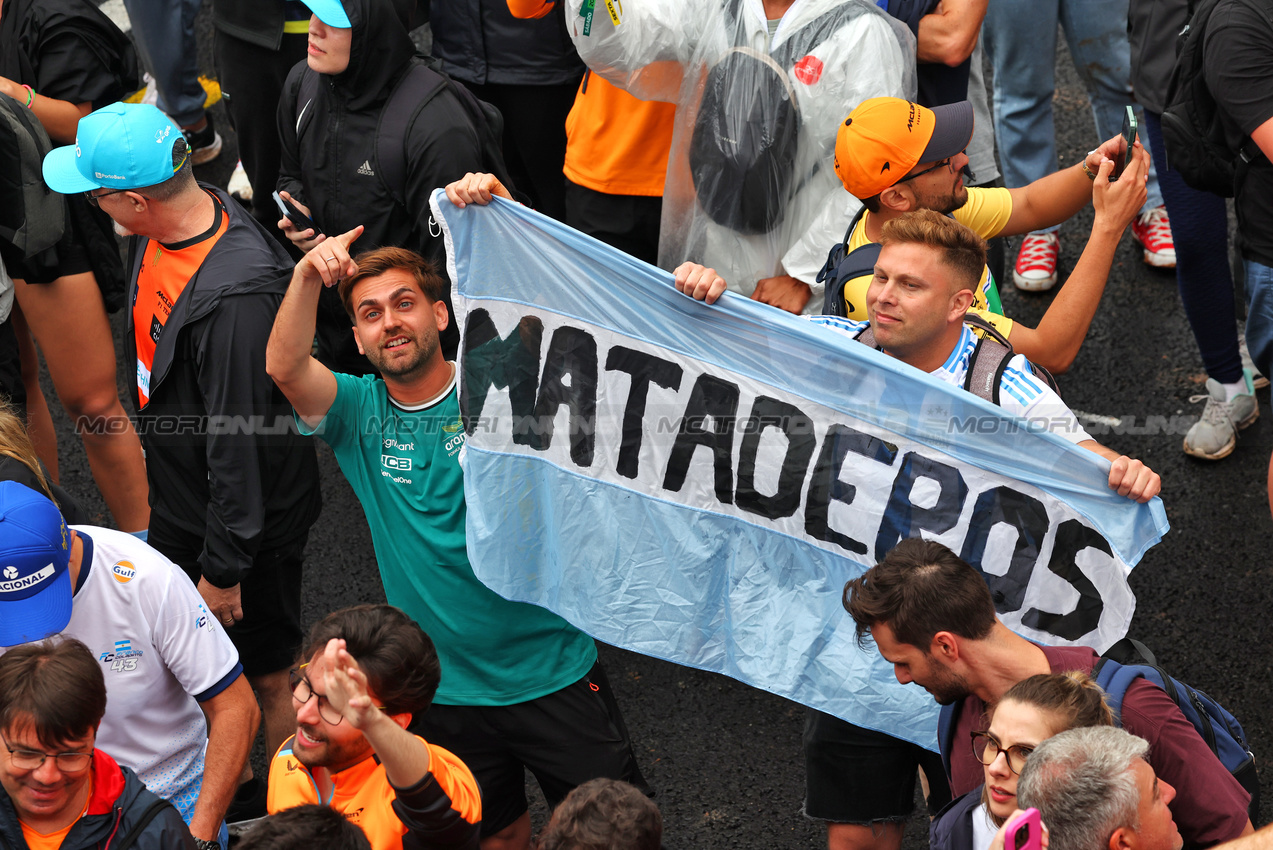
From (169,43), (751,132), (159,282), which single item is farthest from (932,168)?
(169,43)

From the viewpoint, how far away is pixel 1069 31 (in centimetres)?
534

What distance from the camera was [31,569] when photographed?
9.40 feet

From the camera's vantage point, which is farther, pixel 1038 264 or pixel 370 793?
pixel 1038 264

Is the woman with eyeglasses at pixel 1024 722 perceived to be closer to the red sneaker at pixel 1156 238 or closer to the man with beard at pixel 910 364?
the man with beard at pixel 910 364

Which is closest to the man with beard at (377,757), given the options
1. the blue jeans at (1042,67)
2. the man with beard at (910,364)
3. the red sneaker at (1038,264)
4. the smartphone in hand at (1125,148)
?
the man with beard at (910,364)

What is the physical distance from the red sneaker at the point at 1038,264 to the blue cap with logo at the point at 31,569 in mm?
4242

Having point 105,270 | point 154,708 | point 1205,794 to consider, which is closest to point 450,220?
point 154,708

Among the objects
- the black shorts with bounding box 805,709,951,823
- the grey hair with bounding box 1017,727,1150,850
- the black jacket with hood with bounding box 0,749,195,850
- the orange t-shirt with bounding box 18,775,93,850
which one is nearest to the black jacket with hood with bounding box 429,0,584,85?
the black shorts with bounding box 805,709,951,823

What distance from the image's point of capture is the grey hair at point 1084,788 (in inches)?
80.7

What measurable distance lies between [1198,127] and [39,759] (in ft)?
11.7

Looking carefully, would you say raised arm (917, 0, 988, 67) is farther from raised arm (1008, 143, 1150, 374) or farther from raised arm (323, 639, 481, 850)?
raised arm (323, 639, 481, 850)

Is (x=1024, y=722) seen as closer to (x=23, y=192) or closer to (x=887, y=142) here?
(x=887, y=142)

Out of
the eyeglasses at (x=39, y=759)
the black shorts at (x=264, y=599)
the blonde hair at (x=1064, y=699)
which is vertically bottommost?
the black shorts at (x=264, y=599)

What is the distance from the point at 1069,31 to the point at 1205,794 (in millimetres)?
3923
